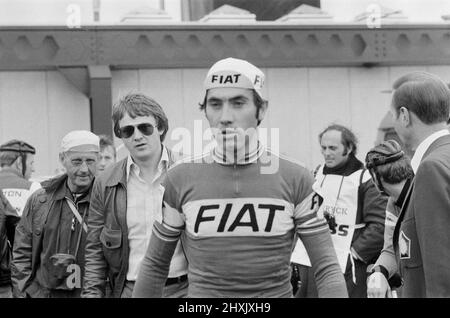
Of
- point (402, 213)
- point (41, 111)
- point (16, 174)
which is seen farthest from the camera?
point (41, 111)

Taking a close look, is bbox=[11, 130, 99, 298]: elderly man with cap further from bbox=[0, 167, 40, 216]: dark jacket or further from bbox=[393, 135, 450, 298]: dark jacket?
bbox=[393, 135, 450, 298]: dark jacket

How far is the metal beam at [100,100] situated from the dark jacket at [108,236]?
6536 mm

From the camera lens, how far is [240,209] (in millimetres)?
3090

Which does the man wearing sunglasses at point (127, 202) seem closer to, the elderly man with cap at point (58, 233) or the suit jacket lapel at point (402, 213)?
the elderly man with cap at point (58, 233)

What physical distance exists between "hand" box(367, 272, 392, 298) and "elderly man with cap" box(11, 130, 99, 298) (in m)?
1.93

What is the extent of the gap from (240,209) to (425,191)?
692 millimetres

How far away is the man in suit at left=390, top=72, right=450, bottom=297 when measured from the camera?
311 centimetres

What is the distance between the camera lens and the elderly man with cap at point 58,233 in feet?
16.9

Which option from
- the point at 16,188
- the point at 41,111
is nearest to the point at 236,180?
the point at 16,188

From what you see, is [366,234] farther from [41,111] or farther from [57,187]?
[41,111]

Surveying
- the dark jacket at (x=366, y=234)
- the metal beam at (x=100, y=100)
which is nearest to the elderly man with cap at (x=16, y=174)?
the dark jacket at (x=366, y=234)

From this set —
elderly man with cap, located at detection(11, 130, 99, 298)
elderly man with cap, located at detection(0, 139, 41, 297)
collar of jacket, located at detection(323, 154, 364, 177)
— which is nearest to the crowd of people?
elderly man with cap, located at detection(11, 130, 99, 298)

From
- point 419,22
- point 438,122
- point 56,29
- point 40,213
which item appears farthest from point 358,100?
point 438,122
